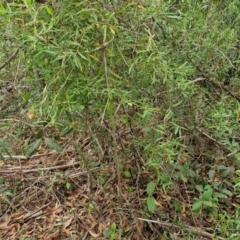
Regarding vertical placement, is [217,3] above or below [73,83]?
above

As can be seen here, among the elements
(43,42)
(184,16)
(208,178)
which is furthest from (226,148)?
(43,42)

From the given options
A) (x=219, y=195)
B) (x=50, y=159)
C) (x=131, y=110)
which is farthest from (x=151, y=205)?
(x=50, y=159)

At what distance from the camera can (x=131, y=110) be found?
1763 mm

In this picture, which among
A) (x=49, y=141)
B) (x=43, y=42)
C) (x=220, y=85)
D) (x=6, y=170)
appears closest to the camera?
(x=43, y=42)

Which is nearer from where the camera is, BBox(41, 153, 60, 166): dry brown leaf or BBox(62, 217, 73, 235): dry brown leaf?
BBox(62, 217, 73, 235): dry brown leaf

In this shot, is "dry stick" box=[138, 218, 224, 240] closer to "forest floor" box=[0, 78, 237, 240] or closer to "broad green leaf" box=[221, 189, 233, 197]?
"forest floor" box=[0, 78, 237, 240]

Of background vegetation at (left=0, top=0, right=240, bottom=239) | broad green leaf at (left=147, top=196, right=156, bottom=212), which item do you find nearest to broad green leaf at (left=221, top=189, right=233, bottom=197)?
background vegetation at (left=0, top=0, right=240, bottom=239)

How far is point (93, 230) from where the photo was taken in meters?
2.10

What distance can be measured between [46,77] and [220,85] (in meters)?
1.01

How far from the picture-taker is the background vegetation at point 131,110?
4.42 feet

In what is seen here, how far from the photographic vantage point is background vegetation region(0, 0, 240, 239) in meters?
1.35

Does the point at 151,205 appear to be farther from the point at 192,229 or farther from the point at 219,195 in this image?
the point at 219,195

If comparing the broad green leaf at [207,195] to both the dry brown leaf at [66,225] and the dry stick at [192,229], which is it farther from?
the dry brown leaf at [66,225]

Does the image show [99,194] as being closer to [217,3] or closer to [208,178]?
[208,178]
